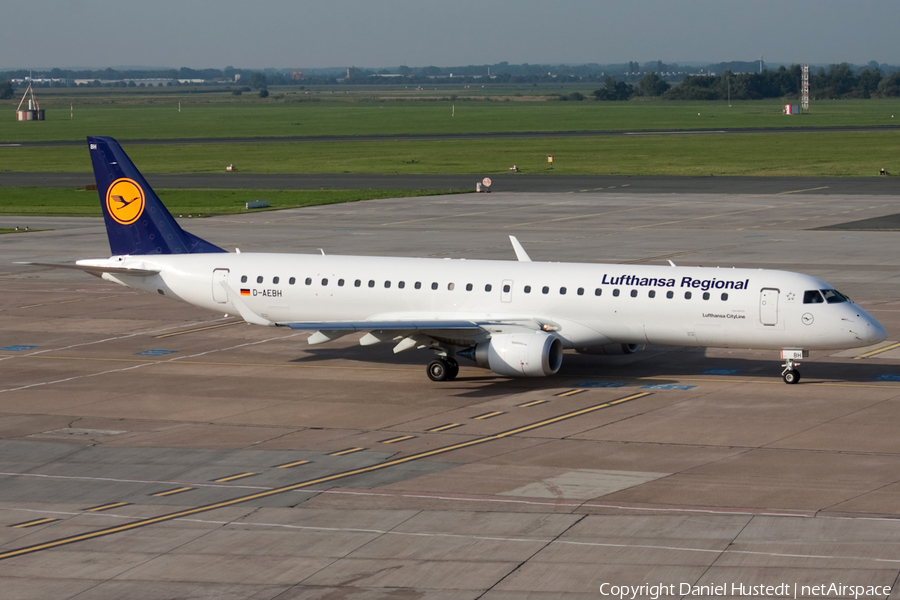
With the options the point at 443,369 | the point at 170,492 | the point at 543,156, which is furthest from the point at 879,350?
the point at 543,156

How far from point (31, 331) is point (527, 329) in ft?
74.4

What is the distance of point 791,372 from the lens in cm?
3891

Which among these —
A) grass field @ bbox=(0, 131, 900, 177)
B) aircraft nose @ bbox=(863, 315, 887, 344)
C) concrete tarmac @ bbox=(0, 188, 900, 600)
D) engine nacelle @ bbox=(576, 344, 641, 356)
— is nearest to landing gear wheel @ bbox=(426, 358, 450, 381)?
concrete tarmac @ bbox=(0, 188, 900, 600)

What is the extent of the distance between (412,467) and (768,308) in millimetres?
14034

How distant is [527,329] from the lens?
39.4m

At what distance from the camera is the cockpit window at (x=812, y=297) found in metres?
37.8

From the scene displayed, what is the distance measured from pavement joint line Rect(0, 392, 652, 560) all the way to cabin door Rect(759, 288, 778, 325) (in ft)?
14.6

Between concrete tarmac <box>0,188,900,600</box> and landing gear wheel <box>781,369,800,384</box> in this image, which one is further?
landing gear wheel <box>781,369,800,384</box>

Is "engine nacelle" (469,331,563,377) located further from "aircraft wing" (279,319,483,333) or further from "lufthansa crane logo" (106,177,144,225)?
"lufthansa crane logo" (106,177,144,225)

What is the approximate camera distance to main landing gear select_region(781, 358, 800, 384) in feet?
128

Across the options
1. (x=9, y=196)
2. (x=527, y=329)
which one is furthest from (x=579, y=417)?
(x=9, y=196)

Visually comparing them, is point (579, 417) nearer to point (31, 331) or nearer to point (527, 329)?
point (527, 329)

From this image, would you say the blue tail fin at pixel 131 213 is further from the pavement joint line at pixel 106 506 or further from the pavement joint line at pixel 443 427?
the pavement joint line at pixel 106 506

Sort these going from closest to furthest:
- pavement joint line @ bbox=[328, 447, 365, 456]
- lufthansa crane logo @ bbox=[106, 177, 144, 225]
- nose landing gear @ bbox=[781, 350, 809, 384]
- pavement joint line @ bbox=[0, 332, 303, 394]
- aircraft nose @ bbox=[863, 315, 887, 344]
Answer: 1. pavement joint line @ bbox=[328, 447, 365, 456]
2. aircraft nose @ bbox=[863, 315, 887, 344]
3. nose landing gear @ bbox=[781, 350, 809, 384]
4. pavement joint line @ bbox=[0, 332, 303, 394]
5. lufthansa crane logo @ bbox=[106, 177, 144, 225]
